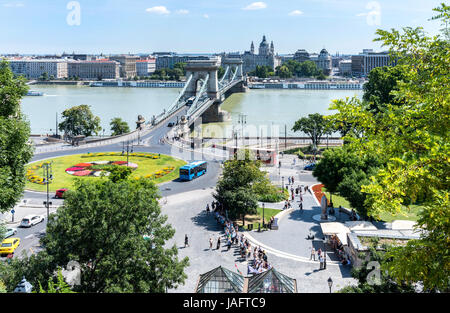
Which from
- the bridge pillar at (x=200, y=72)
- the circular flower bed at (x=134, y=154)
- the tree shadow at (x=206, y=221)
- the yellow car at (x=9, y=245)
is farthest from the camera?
the bridge pillar at (x=200, y=72)

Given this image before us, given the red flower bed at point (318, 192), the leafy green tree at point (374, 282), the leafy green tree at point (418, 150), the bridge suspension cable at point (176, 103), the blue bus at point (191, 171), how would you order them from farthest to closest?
the bridge suspension cable at point (176, 103) → the blue bus at point (191, 171) → the red flower bed at point (318, 192) → the leafy green tree at point (374, 282) → the leafy green tree at point (418, 150)

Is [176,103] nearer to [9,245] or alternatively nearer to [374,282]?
[9,245]

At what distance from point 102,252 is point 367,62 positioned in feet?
556

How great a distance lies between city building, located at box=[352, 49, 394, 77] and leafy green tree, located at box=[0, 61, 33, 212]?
5532 inches

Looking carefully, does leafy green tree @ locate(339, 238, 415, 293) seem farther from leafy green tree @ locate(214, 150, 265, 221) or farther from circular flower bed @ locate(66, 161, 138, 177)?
circular flower bed @ locate(66, 161, 138, 177)

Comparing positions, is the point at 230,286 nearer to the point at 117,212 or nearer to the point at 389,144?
the point at 117,212

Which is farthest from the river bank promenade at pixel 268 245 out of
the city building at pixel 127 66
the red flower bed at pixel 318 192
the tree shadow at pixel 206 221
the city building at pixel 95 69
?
the city building at pixel 127 66

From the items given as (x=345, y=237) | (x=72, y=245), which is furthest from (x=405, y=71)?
(x=345, y=237)

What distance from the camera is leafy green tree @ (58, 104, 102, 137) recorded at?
173ft

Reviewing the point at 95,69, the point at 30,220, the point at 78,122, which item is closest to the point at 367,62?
the point at 95,69

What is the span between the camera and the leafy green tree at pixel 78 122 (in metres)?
52.9

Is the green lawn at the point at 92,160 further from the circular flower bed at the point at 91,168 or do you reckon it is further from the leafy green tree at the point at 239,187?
the leafy green tree at the point at 239,187

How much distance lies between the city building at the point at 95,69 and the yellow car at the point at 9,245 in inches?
6376
